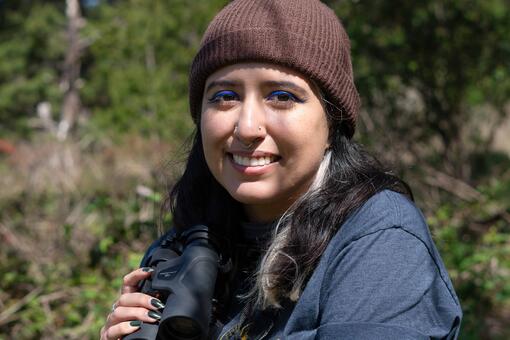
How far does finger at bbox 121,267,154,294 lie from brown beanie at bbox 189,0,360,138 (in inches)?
24.5

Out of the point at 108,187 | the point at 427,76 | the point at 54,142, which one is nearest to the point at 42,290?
the point at 108,187

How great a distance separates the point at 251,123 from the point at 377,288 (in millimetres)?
581

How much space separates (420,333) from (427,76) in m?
5.00

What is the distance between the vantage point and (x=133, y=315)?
5.57 feet

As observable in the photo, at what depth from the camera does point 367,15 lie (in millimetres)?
5414

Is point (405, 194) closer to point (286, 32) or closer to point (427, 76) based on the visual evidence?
point (286, 32)

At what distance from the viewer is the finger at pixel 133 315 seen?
166 cm

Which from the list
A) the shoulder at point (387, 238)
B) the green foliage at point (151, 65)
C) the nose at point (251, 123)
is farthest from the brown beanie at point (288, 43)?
the green foliage at point (151, 65)

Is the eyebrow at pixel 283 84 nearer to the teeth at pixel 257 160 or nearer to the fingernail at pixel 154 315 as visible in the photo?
the teeth at pixel 257 160

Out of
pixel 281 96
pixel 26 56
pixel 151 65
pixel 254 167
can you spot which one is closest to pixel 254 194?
pixel 254 167

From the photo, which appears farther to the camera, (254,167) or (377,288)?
(254,167)

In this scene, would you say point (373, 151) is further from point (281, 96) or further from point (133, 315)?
point (133, 315)

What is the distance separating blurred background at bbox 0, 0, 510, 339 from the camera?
4.27m

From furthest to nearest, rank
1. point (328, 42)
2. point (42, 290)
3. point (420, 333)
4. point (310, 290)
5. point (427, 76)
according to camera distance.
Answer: point (427, 76) < point (42, 290) < point (328, 42) < point (310, 290) < point (420, 333)
